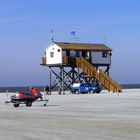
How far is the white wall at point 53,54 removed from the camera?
3130 inches

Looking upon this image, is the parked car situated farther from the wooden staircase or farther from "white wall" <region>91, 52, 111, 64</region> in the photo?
"white wall" <region>91, 52, 111, 64</region>

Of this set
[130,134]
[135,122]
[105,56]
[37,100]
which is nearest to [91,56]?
[105,56]

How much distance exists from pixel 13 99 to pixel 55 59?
36.8 m

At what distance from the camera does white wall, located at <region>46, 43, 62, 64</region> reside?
79500 millimetres

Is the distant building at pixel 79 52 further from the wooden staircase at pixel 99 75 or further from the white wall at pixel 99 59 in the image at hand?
the wooden staircase at pixel 99 75

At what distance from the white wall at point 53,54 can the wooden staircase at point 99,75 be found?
2.76 metres

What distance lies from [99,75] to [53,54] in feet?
25.8

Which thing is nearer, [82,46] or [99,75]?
[99,75]

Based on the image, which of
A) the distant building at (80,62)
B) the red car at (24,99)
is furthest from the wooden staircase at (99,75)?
the red car at (24,99)

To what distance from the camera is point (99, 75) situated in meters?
77.4

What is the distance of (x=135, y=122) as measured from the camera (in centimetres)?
2453

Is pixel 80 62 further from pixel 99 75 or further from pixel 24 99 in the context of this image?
pixel 24 99

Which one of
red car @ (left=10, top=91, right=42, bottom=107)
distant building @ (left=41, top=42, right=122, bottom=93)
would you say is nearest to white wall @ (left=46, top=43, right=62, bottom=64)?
distant building @ (left=41, top=42, right=122, bottom=93)

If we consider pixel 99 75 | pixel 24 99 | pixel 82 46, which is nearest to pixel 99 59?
pixel 82 46
